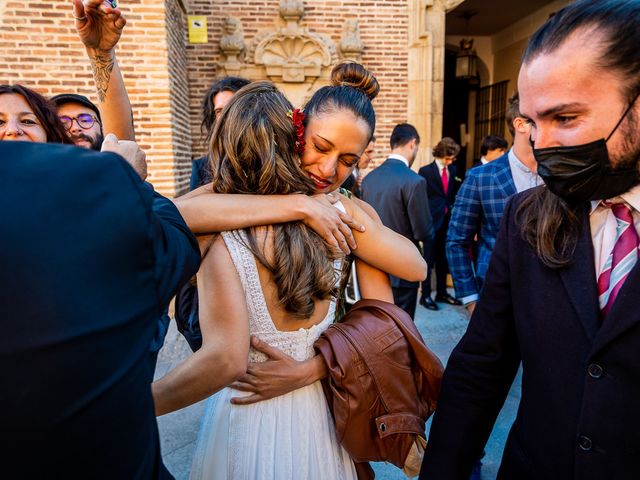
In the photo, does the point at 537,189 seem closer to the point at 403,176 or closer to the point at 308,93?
the point at 403,176

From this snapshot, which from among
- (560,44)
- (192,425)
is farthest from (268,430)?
(192,425)

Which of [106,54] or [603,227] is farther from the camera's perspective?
[106,54]

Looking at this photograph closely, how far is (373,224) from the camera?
1499mm

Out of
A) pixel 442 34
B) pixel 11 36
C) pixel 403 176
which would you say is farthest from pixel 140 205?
pixel 442 34

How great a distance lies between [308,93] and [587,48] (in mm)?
6852

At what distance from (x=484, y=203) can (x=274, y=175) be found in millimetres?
1935

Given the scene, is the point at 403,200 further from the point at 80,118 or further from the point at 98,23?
the point at 98,23

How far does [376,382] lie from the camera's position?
136 centimetres

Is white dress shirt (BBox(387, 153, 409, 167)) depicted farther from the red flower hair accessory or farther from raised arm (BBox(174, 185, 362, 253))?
raised arm (BBox(174, 185, 362, 253))

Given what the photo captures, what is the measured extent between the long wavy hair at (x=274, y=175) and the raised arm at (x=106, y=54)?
1.63ft

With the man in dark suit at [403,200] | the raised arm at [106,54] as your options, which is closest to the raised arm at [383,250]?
the raised arm at [106,54]

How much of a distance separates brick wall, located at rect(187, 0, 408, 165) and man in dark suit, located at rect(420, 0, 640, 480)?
6.86 metres

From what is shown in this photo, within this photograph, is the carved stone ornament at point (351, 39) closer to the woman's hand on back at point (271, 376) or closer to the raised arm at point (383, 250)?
the raised arm at point (383, 250)

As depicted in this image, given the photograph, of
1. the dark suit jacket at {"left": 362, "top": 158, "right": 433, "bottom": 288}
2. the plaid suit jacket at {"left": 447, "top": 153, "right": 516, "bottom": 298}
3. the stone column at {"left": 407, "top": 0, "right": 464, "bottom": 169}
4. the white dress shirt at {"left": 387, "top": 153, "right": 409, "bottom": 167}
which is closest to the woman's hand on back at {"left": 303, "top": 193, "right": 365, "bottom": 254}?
the plaid suit jacket at {"left": 447, "top": 153, "right": 516, "bottom": 298}
